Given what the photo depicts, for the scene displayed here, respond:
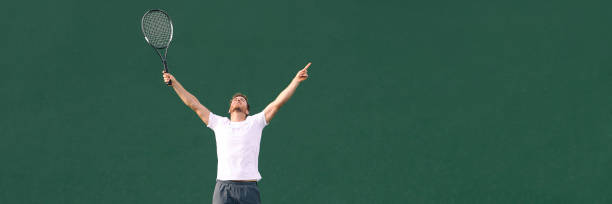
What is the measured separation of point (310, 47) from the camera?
5375 millimetres

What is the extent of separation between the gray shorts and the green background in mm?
1844

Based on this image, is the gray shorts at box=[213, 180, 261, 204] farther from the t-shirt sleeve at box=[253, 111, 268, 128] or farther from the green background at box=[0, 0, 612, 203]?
the green background at box=[0, 0, 612, 203]

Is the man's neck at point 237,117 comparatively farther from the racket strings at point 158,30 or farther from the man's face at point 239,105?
the racket strings at point 158,30

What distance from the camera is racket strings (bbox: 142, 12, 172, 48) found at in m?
4.22

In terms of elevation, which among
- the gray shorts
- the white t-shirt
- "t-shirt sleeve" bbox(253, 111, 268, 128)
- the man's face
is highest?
the man's face

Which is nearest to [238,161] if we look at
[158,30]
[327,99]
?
[158,30]

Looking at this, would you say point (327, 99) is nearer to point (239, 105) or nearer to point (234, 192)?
point (239, 105)

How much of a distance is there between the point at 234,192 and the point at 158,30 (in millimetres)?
1409

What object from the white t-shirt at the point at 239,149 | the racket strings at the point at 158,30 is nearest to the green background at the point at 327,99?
the racket strings at the point at 158,30

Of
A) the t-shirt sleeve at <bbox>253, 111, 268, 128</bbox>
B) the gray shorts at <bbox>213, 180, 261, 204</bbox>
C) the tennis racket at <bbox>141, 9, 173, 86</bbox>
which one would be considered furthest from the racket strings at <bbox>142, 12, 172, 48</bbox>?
the gray shorts at <bbox>213, 180, 261, 204</bbox>

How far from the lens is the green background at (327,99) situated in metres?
5.20

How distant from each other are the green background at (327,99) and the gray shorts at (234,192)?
1844 mm

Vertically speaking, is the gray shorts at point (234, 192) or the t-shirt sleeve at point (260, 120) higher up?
the t-shirt sleeve at point (260, 120)

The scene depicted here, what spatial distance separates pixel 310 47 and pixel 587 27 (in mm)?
2175
